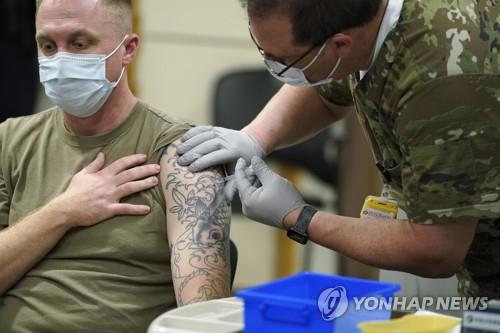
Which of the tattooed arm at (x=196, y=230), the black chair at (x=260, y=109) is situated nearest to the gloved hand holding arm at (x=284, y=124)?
the tattooed arm at (x=196, y=230)

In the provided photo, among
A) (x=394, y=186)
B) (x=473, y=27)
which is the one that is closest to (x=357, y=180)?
(x=394, y=186)

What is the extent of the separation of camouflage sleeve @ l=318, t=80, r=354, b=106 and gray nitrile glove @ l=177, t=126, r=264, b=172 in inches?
9.9

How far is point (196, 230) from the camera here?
229 cm

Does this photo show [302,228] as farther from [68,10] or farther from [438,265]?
[68,10]

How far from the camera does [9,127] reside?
8.37 feet

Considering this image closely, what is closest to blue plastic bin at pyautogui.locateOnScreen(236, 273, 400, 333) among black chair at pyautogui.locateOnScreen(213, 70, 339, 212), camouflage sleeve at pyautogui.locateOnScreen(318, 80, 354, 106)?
camouflage sleeve at pyautogui.locateOnScreen(318, 80, 354, 106)

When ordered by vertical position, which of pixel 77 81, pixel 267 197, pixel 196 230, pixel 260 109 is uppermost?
pixel 77 81

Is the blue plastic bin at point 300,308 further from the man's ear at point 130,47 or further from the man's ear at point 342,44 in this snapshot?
the man's ear at point 130,47

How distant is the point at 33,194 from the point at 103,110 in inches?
11.1

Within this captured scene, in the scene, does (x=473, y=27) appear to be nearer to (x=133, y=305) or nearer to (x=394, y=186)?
(x=394, y=186)

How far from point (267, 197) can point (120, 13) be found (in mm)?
661

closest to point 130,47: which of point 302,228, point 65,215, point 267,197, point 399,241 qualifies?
point 65,215

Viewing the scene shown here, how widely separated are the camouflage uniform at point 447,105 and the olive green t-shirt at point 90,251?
652 mm

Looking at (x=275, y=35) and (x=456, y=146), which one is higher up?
(x=275, y=35)
